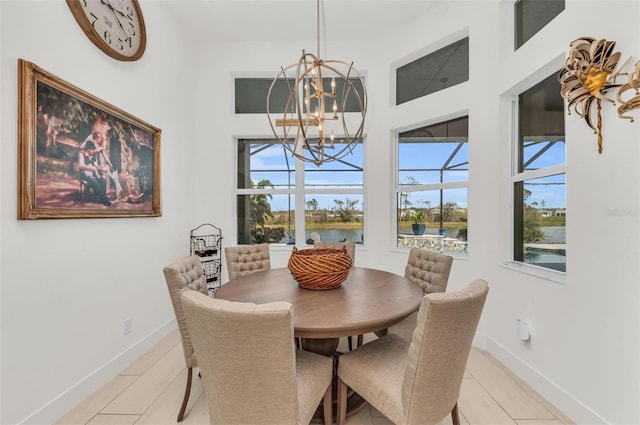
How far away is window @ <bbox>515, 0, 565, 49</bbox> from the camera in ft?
7.29

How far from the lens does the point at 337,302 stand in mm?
1682

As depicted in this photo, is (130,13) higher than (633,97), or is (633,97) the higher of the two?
(130,13)

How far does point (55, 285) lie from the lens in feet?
6.14

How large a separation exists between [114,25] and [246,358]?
2.87 meters

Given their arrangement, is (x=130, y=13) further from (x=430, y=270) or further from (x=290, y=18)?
(x=430, y=270)

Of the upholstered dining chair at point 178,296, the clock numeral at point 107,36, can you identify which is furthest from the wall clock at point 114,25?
the upholstered dining chair at point 178,296

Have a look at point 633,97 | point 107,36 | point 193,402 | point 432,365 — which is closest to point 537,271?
point 633,97

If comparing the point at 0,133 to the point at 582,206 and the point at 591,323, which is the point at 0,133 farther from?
the point at 591,323

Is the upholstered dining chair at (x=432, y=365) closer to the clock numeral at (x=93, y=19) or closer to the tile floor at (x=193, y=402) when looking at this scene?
the tile floor at (x=193, y=402)

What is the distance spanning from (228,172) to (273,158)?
649 millimetres

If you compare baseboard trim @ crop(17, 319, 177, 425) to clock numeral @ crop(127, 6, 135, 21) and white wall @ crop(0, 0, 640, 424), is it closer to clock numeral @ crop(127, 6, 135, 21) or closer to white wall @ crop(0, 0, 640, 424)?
white wall @ crop(0, 0, 640, 424)

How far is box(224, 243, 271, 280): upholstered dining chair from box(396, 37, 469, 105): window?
2600 mm

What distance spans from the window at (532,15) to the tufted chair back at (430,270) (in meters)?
2.06

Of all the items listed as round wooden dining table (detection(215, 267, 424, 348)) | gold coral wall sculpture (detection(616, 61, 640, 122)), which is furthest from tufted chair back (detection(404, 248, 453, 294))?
gold coral wall sculpture (detection(616, 61, 640, 122))
